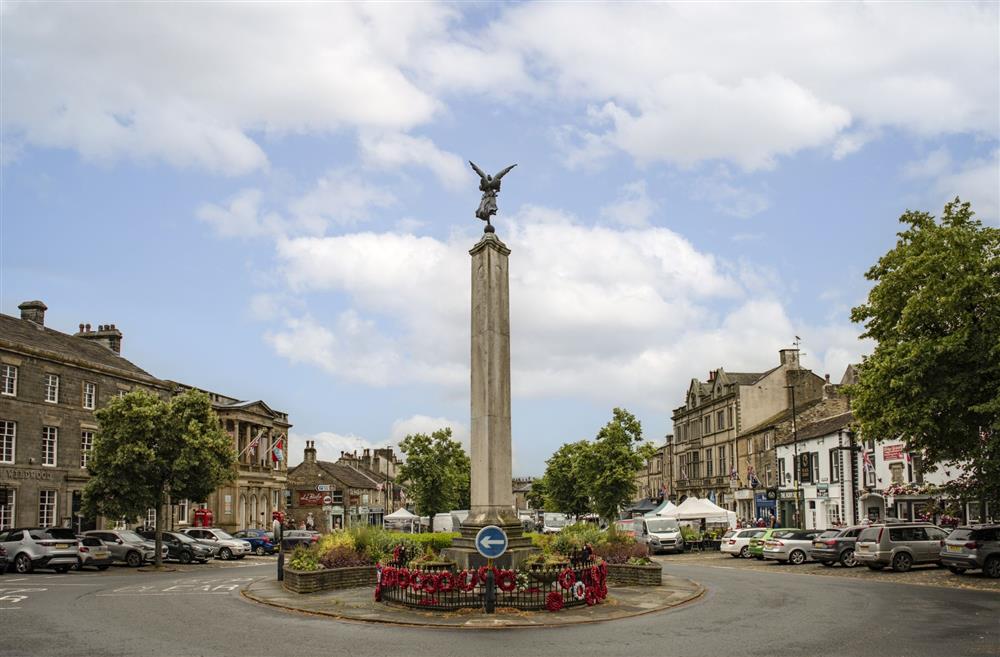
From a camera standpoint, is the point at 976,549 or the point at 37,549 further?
the point at 37,549

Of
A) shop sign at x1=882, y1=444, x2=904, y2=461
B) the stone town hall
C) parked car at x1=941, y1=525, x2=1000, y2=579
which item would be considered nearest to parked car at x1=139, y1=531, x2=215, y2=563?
the stone town hall

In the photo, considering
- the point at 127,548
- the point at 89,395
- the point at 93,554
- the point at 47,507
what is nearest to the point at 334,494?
the point at 89,395

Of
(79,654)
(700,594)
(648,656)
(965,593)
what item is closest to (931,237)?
(965,593)

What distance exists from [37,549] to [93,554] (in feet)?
8.92

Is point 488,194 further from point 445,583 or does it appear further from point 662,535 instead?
point 662,535

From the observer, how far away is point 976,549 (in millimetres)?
24500

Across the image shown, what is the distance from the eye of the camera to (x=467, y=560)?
64.0 feet

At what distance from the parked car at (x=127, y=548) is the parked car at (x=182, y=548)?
1937 millimetres

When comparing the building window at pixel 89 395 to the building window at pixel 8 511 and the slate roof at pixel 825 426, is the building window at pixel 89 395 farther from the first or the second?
the slate roof at pixel 825 426

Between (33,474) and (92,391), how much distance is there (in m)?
6.15

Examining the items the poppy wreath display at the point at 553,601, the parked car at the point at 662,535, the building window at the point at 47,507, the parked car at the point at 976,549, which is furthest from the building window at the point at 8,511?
the parked car at the point at 976,549

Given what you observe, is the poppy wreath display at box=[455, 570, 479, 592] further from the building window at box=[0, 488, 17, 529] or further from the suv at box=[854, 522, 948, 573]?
the building window at box=[0, 488, 17, 529]

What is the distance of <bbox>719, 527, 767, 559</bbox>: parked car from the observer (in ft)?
128

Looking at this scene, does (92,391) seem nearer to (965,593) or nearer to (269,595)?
(269,595)
